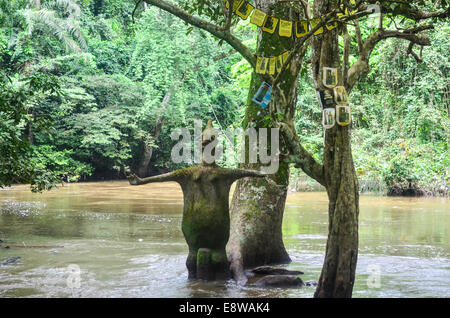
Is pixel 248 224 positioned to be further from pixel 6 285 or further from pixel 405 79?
pixel 405 79

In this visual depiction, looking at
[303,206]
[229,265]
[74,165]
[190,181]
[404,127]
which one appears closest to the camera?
[190,181]

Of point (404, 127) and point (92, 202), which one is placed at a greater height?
point (404, 127)

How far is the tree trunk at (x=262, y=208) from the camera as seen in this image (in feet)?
28.4

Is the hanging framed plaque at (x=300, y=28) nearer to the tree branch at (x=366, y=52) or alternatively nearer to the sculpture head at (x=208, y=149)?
the tree branch at (x=366, y=52)

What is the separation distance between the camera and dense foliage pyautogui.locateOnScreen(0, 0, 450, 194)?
70.7 feet

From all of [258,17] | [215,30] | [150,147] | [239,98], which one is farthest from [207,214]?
[239,98]

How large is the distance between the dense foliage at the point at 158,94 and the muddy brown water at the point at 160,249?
3560 millimetres

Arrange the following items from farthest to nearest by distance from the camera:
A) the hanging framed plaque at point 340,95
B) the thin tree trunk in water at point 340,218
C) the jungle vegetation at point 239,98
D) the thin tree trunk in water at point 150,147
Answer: the thin tree trunk in water at point 150,147 → the jungle vegetation at point 239,98 → the hanging framed plaque at point 340,95 → the thin tree trunk in water at point 340,218

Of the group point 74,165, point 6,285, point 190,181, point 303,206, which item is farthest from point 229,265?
point 74,165

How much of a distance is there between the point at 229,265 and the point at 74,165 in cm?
2373

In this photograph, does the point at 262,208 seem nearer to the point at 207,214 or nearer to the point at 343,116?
the point at 207,214

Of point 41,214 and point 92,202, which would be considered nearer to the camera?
point 41,214

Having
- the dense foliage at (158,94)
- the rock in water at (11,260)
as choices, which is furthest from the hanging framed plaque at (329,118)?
the dense foliage at (158,94)
